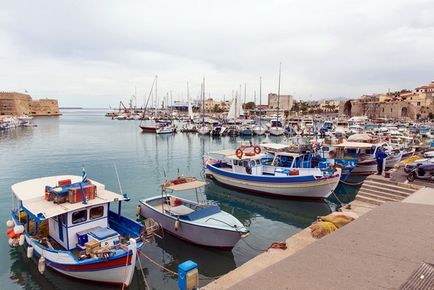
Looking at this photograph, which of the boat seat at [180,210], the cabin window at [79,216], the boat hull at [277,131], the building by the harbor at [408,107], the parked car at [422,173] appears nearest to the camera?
the cabin window at [79,216]

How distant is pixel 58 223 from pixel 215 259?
6.15m

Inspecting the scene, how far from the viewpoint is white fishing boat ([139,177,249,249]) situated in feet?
40.7

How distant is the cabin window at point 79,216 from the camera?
1100 centimetres

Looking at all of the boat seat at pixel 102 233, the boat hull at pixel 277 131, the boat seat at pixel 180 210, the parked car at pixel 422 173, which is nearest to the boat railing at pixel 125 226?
the boat seat at pixel 102 233

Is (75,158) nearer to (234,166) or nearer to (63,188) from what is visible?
(234,166)

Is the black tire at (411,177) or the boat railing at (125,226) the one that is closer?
the boat railing at (125,226)

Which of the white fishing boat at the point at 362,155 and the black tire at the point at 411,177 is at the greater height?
the black tire at the point at 411,177

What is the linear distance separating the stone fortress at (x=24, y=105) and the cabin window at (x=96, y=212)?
516 ft

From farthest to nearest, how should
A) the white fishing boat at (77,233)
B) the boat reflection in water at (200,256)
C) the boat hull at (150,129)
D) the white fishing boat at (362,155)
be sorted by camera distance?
the boat hull at (150,129), the white fishing boat at (362,155), the boat reflection in water at (200,256), the white fishing boat at (77,233)

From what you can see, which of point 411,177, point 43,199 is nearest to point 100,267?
point 43,199

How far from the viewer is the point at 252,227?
1628 centimetres

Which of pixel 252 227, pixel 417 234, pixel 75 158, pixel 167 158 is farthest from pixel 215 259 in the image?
pixel 75 158

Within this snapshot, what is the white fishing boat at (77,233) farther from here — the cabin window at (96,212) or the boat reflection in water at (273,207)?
the boat reflection in water at (273,207)

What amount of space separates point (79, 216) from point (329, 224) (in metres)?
8.98
